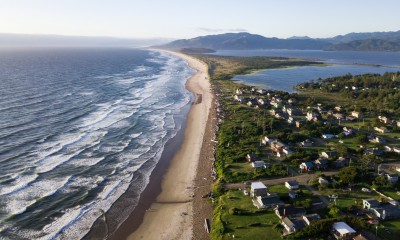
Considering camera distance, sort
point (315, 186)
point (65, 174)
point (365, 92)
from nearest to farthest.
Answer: point (315, 186)
point (65, 174)
point (365, 92)

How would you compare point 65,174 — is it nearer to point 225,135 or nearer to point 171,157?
point 171,157

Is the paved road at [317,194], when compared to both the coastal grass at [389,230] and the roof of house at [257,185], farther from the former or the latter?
the coastal grass at [389,230]

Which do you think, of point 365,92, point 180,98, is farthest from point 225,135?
point 365,92

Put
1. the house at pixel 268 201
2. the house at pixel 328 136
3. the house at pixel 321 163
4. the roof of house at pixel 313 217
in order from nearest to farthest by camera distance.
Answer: the roof of house at pixel 313 217
the house at pixel 268 201
the house at pixel 321 163
the house at pixel 328 136

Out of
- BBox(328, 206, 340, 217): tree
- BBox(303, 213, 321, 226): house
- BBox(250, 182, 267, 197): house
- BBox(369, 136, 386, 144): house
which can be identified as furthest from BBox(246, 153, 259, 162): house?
BBox(369, 136, 386, 144): house

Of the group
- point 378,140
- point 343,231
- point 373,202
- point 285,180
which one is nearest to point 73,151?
point 285,180

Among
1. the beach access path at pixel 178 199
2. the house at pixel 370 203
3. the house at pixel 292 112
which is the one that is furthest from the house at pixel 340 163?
the house at pixel 292 112

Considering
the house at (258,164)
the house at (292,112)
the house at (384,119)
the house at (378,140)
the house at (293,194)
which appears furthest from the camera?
the house at (292,112)
